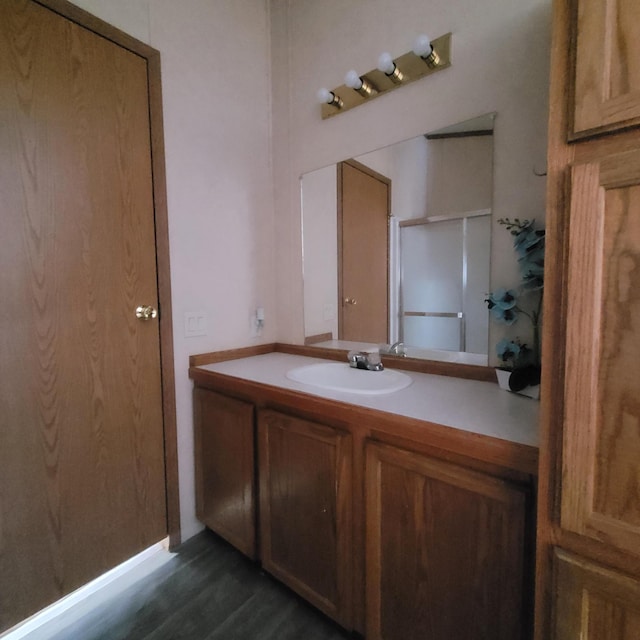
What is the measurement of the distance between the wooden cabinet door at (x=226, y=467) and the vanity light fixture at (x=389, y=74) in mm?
1389

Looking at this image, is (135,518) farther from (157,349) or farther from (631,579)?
(631,579)

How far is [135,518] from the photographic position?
1.35 m

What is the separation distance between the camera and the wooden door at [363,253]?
1522 millimetres

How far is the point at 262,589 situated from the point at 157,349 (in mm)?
1045

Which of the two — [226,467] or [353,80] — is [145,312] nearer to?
[226,467]

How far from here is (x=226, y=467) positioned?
4.53 ft

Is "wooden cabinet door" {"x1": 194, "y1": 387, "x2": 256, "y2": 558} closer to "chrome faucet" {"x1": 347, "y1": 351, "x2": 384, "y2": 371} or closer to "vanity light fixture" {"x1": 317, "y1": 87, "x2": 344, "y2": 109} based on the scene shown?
"chrome faucet" {"x1": 347, "y1": 351, "x2": 384, "y2": 371}

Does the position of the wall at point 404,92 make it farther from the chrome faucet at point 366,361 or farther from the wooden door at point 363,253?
the chrome faucet at point 366,361

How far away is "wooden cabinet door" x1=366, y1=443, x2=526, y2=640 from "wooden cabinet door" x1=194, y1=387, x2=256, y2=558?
536 mm

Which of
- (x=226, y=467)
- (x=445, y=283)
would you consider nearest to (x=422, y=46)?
(x=445, y=283)

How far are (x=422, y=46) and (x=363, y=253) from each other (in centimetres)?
80

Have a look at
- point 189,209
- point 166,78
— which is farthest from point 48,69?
point 189,209

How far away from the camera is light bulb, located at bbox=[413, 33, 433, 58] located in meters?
1.19

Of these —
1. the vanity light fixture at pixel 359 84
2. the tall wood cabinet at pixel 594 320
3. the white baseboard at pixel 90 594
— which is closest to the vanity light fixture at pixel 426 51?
the vanity light fixture at pixel 359 84
